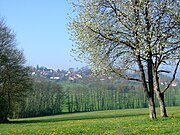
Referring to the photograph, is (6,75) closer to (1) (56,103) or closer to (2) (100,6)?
(2) (100,6)

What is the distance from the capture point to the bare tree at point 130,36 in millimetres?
24609

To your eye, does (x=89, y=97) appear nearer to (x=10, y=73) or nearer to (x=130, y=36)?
(x=10, y=73)

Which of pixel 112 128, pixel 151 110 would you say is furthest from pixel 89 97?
pixel 112 128

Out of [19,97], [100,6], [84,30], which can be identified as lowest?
[19,97]

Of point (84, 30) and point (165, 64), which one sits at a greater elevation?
point (84, 30)

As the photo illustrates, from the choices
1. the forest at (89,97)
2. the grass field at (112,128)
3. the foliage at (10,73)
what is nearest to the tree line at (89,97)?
the forest at (89,97)

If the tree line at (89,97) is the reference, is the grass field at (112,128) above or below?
below

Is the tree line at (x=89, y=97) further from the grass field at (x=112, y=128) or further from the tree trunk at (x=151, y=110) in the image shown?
the tree trunk at (x=151, y=110)

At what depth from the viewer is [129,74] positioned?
2866 centimetres

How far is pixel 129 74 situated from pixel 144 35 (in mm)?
5067

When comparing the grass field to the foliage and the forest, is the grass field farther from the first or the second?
the forest

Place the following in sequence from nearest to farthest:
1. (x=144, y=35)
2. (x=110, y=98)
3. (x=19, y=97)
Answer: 1. (x=144, y=35)
2. (x=19, y=97)
3. (x=110, y=98)

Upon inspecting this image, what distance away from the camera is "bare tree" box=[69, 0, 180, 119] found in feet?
80.7

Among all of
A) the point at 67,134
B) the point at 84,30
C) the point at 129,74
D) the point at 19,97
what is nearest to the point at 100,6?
the point at 84,30
